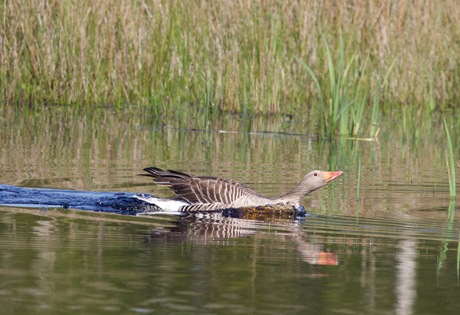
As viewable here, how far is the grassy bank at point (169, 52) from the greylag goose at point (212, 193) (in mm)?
5986

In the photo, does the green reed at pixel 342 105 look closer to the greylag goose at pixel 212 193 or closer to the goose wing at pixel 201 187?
the greylag goose at pixel 212 193

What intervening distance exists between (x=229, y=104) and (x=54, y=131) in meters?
3.11

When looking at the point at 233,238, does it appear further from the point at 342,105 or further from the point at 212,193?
the point at 342,105

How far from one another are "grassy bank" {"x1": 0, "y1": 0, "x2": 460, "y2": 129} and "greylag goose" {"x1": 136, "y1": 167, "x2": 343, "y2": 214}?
599cm

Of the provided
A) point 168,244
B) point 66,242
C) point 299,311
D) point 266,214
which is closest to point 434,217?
point 266,214

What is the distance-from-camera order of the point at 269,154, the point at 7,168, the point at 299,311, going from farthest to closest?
the point at 269,154, the point at 7,168, the point at 299,311

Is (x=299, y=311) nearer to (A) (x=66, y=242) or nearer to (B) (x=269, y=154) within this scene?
(A) (x=66, y=242)

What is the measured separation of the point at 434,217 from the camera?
8883 millimetres

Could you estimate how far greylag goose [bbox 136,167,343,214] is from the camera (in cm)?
928

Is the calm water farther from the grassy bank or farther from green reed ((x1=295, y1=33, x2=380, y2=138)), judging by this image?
the grassy bank

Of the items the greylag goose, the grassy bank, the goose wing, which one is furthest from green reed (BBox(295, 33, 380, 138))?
the goose wing

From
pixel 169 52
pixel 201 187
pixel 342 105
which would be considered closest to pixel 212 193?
pixel 201 187

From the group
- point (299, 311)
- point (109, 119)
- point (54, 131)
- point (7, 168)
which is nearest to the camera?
point (299, 311)

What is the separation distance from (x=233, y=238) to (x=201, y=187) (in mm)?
1876
